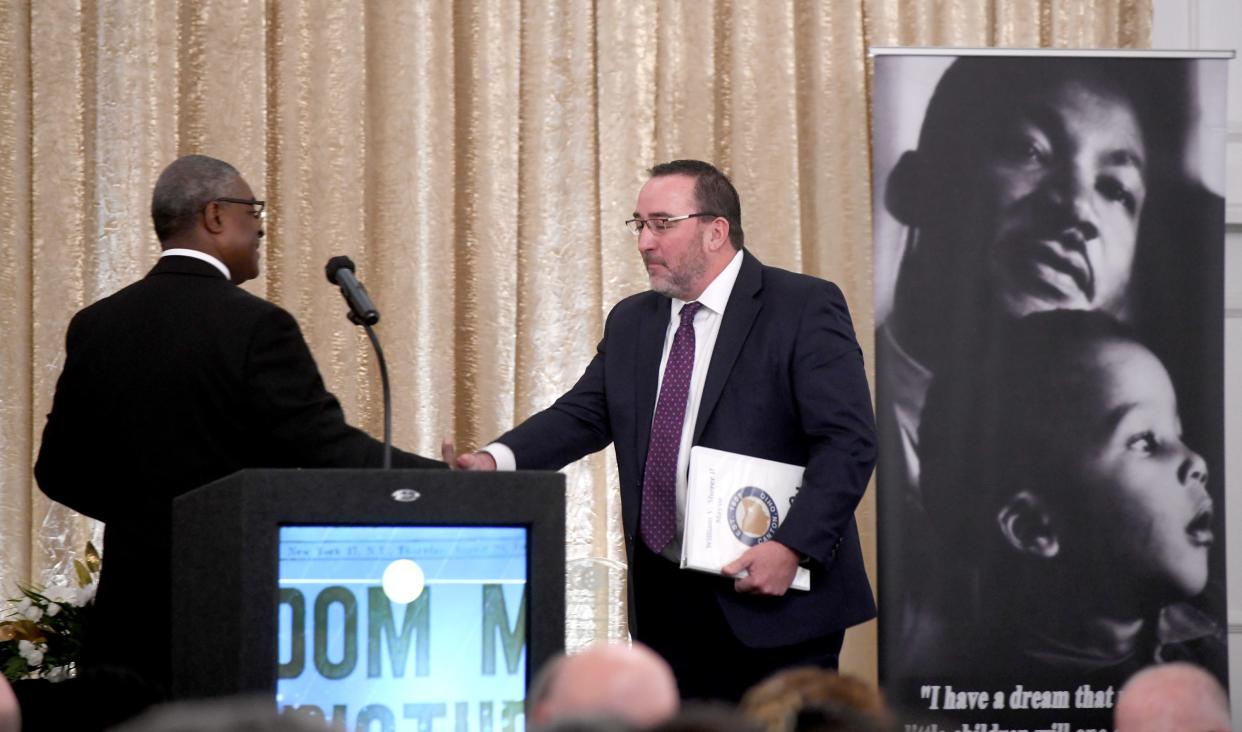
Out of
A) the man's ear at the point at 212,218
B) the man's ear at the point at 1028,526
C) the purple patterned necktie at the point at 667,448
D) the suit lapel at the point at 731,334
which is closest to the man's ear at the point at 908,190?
the man's ear at the point at 1028,526

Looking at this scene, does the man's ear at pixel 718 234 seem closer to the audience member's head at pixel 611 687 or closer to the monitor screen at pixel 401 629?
the monitor screen at pixel 401 629

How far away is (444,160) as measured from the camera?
17.7ft

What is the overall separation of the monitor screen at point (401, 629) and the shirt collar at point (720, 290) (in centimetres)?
149

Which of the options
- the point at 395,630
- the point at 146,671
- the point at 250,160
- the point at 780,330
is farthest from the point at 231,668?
the point at 250,160

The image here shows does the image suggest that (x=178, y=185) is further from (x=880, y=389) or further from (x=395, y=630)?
(x=880, y=389)

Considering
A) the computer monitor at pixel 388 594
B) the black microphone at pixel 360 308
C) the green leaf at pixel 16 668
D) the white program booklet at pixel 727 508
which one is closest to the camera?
the computer monitor at pixel 388 594

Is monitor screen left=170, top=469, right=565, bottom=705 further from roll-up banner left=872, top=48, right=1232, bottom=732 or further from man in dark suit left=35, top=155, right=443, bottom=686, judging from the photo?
roll-up banner left=872, top=48, right=1232, bottom=732

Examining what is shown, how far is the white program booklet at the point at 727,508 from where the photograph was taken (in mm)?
3400

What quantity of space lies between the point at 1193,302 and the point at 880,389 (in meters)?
0.99

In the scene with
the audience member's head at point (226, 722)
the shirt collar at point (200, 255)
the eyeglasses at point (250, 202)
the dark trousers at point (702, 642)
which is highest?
the eyeglasses at point (250, 202)

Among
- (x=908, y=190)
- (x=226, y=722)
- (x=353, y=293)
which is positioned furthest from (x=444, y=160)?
(x=226, y=722)

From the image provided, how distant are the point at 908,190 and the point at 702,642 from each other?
1.84m

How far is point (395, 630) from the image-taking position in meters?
2.38

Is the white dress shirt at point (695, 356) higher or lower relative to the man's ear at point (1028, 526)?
higher
